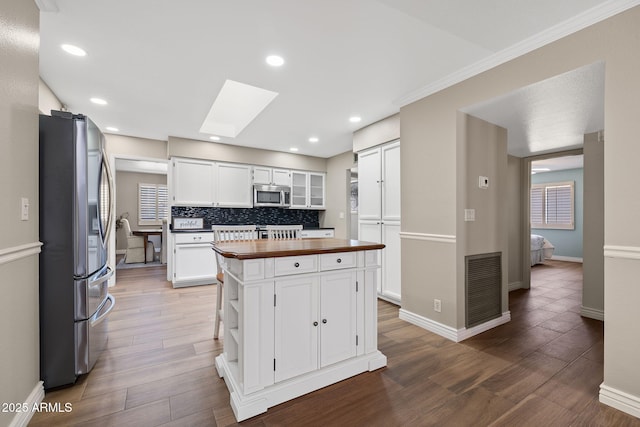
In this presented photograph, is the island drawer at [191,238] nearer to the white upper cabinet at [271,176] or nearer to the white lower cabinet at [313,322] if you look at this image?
the white upper cabinet at [271,176]

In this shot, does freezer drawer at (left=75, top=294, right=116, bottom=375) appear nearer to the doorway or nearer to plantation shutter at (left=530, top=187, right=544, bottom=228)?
the doorway

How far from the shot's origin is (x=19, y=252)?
59.7 inches

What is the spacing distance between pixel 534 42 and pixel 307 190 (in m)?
4.46

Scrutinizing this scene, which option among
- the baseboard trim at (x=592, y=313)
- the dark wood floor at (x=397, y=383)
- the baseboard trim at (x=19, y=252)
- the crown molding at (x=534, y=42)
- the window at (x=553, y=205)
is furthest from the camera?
the window at (x=553, y=205)

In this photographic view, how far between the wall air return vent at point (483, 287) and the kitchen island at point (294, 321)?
3.87 ft

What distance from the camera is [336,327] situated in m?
1.99

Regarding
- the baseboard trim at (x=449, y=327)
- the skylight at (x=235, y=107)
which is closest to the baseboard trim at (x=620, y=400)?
the baseboard trim at (x=449, y=327)

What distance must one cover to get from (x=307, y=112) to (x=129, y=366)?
10.2ft

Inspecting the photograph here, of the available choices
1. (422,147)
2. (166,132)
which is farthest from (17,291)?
(166,132)

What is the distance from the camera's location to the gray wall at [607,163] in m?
1.67

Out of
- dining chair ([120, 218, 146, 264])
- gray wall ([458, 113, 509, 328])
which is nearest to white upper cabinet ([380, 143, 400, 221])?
gray wall ([458, 113, 509, 328])

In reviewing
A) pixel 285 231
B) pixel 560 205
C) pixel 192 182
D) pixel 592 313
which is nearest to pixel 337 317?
pixel 285 231

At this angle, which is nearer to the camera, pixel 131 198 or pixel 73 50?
pixel 73 50

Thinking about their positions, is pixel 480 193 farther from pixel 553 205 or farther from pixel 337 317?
pixel 553 205
